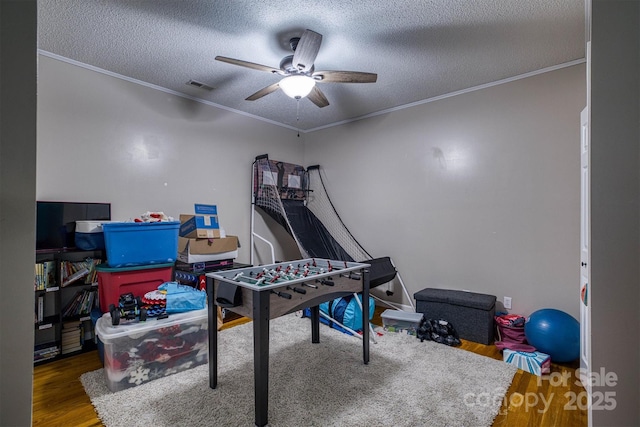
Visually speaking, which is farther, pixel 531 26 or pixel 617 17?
pixel 531 26

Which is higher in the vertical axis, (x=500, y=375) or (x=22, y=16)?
(x=22, y=16)

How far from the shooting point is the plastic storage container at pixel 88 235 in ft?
8.48

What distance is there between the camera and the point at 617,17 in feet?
2.84

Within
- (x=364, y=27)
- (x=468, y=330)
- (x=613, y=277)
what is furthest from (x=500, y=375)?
(x=364, y=27)

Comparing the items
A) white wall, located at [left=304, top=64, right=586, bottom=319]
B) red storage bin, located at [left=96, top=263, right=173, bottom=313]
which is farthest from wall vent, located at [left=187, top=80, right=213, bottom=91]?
white wall, located at [left=304, top=64, right=586, bottom=319]

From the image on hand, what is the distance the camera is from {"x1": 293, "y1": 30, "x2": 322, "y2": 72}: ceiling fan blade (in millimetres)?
2088

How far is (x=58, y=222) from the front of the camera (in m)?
2.64

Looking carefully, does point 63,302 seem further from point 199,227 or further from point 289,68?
point 289,68

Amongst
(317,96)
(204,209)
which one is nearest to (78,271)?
(204,209)

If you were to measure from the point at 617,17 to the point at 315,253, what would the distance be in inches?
129

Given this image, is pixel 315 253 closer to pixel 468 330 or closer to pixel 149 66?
pixel 468 330

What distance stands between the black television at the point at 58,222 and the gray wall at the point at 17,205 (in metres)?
2.34

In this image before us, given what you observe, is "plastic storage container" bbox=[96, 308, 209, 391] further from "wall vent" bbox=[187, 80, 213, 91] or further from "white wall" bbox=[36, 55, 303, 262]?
"wall vent" bbox=[187, 80, 213, 91]

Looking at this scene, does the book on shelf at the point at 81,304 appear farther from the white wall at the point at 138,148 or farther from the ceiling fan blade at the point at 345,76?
the ceiling fan blade at the point at 345,76
